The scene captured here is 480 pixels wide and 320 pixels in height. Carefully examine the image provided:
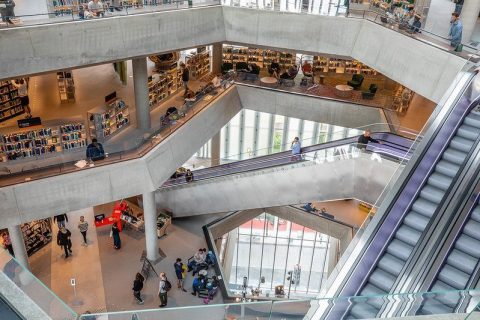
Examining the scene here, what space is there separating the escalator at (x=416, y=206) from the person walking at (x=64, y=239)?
10.0 m

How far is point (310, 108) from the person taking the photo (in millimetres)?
19156

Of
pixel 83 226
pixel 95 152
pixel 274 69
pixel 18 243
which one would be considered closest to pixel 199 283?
pixel 83 226

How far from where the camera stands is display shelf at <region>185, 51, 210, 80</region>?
2016cm

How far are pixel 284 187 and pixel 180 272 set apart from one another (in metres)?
4.10

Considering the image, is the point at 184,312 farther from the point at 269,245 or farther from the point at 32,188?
the point at 269,245

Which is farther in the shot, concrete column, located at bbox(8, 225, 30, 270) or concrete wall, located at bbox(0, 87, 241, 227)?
concrete column, located at bbox(8, 225, 30, 270)

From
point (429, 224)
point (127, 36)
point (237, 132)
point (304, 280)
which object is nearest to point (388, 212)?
point (429, 224)

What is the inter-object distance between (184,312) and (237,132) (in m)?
22.5

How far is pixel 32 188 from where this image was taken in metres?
12.3

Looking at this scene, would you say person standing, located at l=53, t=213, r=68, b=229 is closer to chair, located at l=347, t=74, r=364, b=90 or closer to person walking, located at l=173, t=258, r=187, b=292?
person walking, located at l=173, t=258, r=187, b=292

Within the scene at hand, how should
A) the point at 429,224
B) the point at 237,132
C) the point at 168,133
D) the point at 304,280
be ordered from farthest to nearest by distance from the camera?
1. the point at 237,132
2. the point at 304,280
3. the point at 168,133
4. the point at 429,224

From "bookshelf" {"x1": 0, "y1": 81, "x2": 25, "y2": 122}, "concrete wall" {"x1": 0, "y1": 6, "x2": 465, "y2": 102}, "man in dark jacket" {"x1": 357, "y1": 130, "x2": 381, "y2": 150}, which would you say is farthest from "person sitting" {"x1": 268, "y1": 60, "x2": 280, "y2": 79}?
"bookshelf" {"x1": 0, "y1": 81, "x2": 25, "y2": 122}

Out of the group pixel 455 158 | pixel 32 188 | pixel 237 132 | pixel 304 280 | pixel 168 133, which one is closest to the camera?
pixel 455 158

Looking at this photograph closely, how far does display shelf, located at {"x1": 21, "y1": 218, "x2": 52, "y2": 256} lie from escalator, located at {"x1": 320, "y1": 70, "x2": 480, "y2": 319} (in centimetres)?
1118
